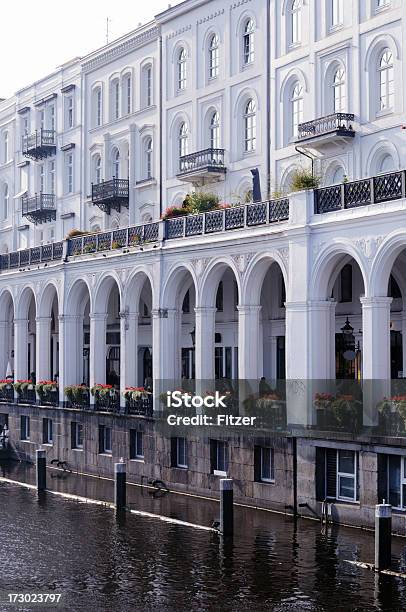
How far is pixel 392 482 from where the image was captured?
1138 inches

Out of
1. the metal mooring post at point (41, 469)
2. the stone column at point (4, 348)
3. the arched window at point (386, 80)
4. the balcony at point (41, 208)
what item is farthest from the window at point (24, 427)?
the arched window at point (386, 80)

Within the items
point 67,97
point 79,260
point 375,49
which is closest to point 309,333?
point 375,49

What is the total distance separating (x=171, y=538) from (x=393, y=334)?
11.4m

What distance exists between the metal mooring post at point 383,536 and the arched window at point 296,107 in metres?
20.5

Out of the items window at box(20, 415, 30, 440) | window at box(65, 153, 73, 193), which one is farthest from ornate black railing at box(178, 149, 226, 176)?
window at box(65, 153, 73, 193)

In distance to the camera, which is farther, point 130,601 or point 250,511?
point 250,511

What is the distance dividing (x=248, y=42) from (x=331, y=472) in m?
20.8

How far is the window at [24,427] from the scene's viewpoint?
50.8 m

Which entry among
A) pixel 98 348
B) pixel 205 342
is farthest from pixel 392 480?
pixel 98 348

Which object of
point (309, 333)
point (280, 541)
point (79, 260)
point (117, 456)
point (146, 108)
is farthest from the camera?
point (146, 108)

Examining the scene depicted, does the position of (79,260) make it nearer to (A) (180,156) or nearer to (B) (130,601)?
(A) (180,156)

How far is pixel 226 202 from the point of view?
153 feet

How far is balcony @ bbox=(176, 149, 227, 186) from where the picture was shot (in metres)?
→ 46.6

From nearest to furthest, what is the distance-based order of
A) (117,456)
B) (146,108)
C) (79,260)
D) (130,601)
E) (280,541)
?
(130,601)
(280,541)
(117,456)
(79,260)
(146,108)
